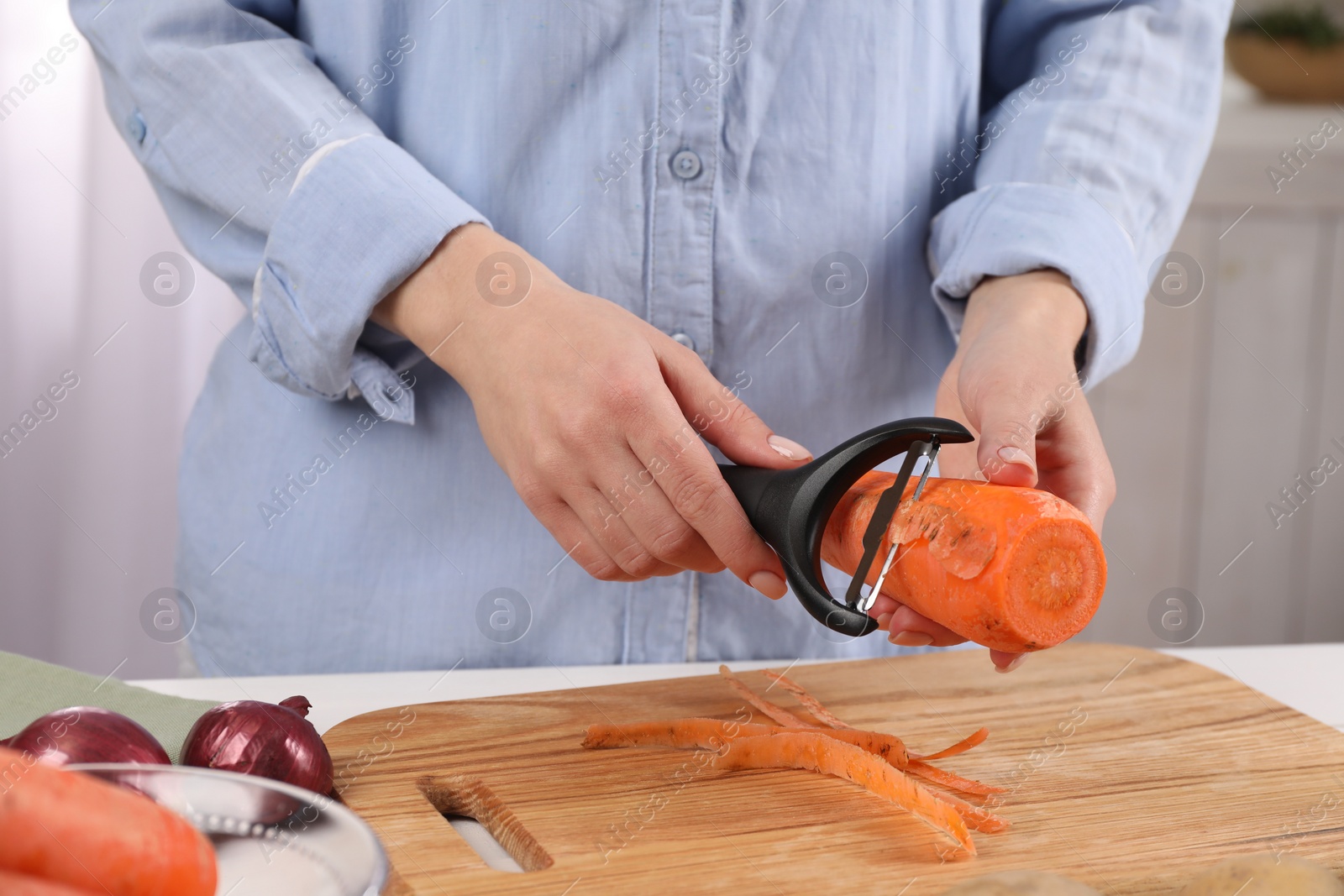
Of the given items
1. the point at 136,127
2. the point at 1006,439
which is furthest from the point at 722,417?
the point at 136,127

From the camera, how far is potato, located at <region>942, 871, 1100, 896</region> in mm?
545

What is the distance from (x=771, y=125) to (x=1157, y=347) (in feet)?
4.86

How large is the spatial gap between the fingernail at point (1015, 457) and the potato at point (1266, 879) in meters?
0.25

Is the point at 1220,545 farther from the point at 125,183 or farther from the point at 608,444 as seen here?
the point at 125,183

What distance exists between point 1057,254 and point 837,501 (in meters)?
0.35

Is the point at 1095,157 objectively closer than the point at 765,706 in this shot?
No

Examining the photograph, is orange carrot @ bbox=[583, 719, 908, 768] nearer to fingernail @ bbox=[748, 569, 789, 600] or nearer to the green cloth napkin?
fingernail @ bbox=[748, 569, 789, 600]

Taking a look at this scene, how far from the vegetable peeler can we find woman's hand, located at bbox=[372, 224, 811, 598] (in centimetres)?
4

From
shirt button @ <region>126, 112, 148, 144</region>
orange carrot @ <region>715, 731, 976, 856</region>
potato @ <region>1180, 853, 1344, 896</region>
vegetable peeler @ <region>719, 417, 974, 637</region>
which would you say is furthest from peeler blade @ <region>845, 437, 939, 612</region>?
shirt button @ <region>126, 112, 148, 144</region>

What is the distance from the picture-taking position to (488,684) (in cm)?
97

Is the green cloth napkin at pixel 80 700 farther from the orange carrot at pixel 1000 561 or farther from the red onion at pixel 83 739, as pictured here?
the orange carrot at pixel 1000 561

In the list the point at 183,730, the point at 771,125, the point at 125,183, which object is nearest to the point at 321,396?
the point at 183,730

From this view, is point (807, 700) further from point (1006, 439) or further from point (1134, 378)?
point (1134, 378)

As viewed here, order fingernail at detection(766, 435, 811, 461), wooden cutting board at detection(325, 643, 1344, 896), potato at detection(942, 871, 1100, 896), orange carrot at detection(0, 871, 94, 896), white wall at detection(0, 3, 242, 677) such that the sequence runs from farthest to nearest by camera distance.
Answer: white wall at detection(0, 3, 242, 677) < fingernail at detection(766, 435, 811, 461) < wooden cutting board at detection(325, 643, 1344, 896) < potato at detection(942, 871, 1100, 896) < orange carrot at detection(0, 871, 94, 896)
